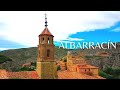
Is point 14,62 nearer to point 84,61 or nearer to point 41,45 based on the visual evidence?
point 41,45

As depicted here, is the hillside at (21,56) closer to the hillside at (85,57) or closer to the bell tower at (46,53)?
the hillside at (85,57)

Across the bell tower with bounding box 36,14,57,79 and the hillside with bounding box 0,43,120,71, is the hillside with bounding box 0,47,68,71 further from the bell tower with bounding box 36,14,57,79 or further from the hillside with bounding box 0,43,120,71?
the bell tower with bounding box 36,14,57,79

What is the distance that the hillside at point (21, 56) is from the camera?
17.8 m

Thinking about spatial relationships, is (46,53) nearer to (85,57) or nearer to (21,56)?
(21,56)

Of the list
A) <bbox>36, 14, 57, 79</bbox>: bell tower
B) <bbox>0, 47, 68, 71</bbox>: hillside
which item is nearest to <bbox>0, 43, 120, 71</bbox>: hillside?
<bbox>0, 47, 68, 71</bbox>: hillside

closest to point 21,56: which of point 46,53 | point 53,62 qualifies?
point 53,62

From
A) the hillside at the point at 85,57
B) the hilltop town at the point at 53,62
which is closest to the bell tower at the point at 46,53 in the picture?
the hilltop town at the point at 53,62

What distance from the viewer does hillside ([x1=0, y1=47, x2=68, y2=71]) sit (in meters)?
17.8

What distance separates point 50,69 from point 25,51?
20.6ft

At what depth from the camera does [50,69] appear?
15.8 meters

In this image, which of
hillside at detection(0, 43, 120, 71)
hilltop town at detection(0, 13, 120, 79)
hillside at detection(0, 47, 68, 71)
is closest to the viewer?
hilltop town at detection(0, 13, 120, 79)

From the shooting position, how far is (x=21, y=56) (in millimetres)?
20812
